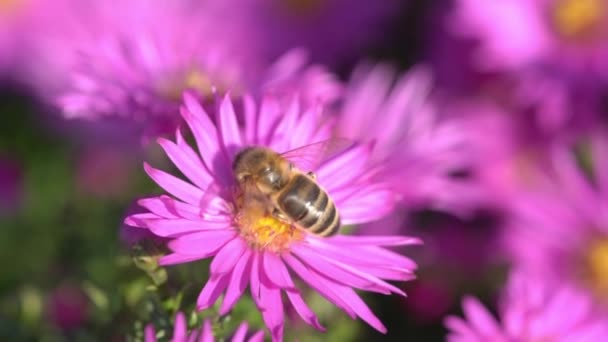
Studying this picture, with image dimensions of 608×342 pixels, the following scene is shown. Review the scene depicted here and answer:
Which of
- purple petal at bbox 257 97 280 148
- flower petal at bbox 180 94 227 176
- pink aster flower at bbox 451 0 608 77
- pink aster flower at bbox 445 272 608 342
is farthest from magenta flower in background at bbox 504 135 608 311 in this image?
flower petal at bbox 180 94 227 176

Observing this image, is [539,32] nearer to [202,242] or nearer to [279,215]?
[279,215]

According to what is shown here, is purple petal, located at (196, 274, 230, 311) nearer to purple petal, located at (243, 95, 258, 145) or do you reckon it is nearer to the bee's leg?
the bee's leg

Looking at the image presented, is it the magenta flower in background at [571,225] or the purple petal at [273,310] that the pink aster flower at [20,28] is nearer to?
the magenta flower in background at [571,225]

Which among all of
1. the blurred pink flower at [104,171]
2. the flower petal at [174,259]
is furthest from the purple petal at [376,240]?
the blurred pink flower at [104,171]

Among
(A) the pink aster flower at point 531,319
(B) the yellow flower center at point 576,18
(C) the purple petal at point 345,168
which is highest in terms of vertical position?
(B) the yellow flower center at point 576,18

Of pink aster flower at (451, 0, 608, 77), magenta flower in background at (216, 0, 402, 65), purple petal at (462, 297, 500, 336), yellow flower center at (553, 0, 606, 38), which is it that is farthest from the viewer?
magenta flower in background at (216, 0, 402, 65)

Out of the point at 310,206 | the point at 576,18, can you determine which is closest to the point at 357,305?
the point at 310,206

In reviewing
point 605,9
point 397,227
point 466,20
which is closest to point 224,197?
point 397,227
